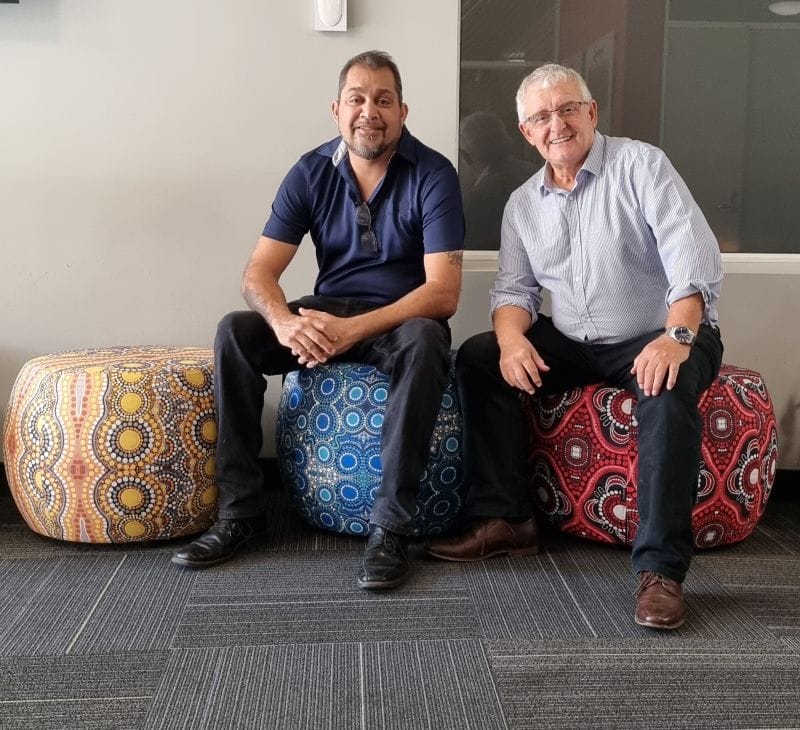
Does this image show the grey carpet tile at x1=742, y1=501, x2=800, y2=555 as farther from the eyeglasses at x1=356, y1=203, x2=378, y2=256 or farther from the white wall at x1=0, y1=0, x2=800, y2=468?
the eyeglasses at x1=356, y1=203, x2=378, y2=256

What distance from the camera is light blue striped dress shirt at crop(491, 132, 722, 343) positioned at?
197 cm

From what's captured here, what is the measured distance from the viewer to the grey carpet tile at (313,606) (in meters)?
1.66

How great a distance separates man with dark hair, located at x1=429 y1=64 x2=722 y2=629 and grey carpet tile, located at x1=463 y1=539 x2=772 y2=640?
0.11 metres

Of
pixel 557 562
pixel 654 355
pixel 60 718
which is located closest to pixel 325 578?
pixel 557 562

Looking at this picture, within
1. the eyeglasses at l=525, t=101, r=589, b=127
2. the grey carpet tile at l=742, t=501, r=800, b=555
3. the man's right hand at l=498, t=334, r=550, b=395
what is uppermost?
the eyeglasses at l=525, t=101, r=589, b=127

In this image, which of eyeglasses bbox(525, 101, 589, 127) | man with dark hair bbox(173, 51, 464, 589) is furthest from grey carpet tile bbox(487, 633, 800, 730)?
eyeglasses bbox(525, 101, 589, 127)

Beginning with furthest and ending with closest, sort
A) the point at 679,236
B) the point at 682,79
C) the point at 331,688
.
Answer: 1. the point at 682,79
2. the point at 679,236
3. the point at 331,688

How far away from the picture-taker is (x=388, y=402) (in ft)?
6.62

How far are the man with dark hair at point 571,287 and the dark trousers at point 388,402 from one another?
0.16 m

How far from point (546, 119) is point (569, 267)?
37 centimetres

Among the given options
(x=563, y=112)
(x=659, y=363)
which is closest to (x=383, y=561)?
(x=659, y=363)

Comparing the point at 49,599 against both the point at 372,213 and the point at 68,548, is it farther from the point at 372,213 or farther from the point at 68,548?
the point at 372,213

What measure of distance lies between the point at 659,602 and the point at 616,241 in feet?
2.81

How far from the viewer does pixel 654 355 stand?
1.83 meters
